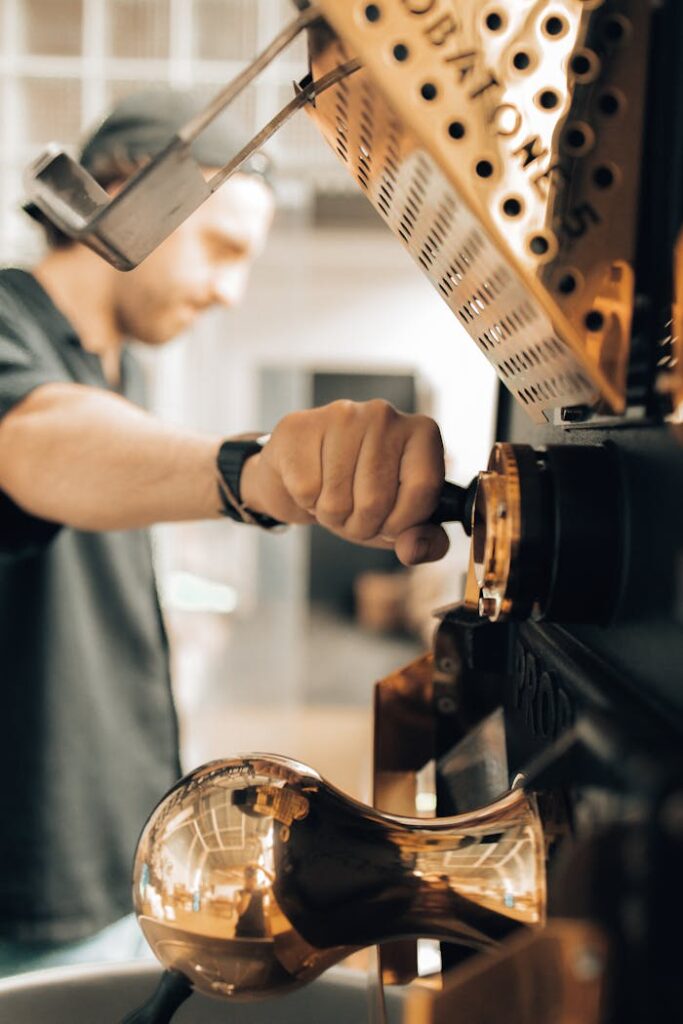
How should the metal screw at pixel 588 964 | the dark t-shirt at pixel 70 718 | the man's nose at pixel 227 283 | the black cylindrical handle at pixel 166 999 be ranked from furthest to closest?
the man's nose at pixel 227 283
the dark t-shirt at pixel 70 718
the black cylindrical handle at pixel 166 999
the metal screw at pixel 588 964

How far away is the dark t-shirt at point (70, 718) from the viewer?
121cm

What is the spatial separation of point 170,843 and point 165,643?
103cm

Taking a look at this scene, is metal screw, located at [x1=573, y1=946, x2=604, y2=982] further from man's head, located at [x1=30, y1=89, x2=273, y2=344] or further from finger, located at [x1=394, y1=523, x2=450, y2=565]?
man's head, located at [x1=30, y1=89, x2=273, y2=344]

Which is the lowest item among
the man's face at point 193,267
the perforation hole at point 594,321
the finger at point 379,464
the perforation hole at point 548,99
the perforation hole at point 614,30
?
the finger at point 379,464

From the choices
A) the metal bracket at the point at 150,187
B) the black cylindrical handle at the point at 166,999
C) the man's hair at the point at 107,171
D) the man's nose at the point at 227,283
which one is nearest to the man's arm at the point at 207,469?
the metal bracket at the point at 150,187

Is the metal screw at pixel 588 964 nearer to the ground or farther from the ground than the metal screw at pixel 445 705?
nearer to the ground

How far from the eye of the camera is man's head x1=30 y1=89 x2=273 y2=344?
55.6 inches

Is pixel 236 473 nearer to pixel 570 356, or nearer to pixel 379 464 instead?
pixel 379 464

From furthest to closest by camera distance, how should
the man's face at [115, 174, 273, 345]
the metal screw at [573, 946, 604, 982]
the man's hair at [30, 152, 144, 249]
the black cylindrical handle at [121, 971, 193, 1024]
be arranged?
the man's face at [115, 174, 273, 345], the man's hair at [30, 152, 144, 249], the black cylindrical handle at [121, 971, 193, 1024], the metal screw at [573, 946, 604, 982]

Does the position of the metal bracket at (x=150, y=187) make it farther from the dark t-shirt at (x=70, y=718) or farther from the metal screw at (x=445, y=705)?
the dark t-shirt at (x=70, y=718)

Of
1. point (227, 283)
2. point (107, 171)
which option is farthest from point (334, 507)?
point (227, 283)

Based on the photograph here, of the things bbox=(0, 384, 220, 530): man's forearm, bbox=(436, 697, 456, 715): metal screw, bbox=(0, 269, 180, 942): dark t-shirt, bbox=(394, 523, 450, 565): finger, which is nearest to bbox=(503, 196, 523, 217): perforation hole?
bbox=(394, 523, 450, 565): finger

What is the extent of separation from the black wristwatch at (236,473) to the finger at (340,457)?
170 millimetres

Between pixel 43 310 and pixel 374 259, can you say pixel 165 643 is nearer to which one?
pixel 43 310
